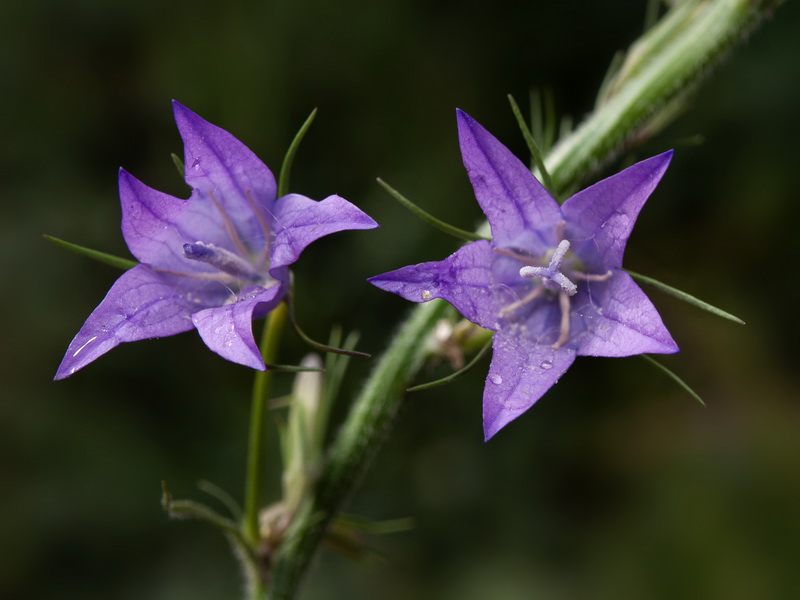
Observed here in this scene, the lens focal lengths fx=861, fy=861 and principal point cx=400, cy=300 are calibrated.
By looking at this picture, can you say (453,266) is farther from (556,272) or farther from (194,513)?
(194,513)

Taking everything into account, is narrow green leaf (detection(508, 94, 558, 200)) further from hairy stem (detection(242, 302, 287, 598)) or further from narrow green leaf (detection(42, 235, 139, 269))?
narrow green leaf (detection(42, 235, 139, 269))

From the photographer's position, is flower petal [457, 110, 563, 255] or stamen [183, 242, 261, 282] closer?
flower petal [457, 110, 563, 255]

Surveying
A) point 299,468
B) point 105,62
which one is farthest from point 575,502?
point 105,62

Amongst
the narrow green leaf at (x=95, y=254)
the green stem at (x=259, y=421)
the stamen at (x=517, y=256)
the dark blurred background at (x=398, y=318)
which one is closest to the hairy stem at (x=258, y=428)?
the green stem at (x=259, y=421)

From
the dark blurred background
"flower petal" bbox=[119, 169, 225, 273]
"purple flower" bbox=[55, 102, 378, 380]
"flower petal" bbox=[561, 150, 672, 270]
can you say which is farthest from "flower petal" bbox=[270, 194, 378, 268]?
the dark blurred background

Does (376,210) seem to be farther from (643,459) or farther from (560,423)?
(643,459)

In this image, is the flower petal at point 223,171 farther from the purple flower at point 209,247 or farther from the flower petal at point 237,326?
the flower petal at point 237,326

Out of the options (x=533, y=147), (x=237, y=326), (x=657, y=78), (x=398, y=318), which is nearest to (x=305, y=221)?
(x=237, y=326)
